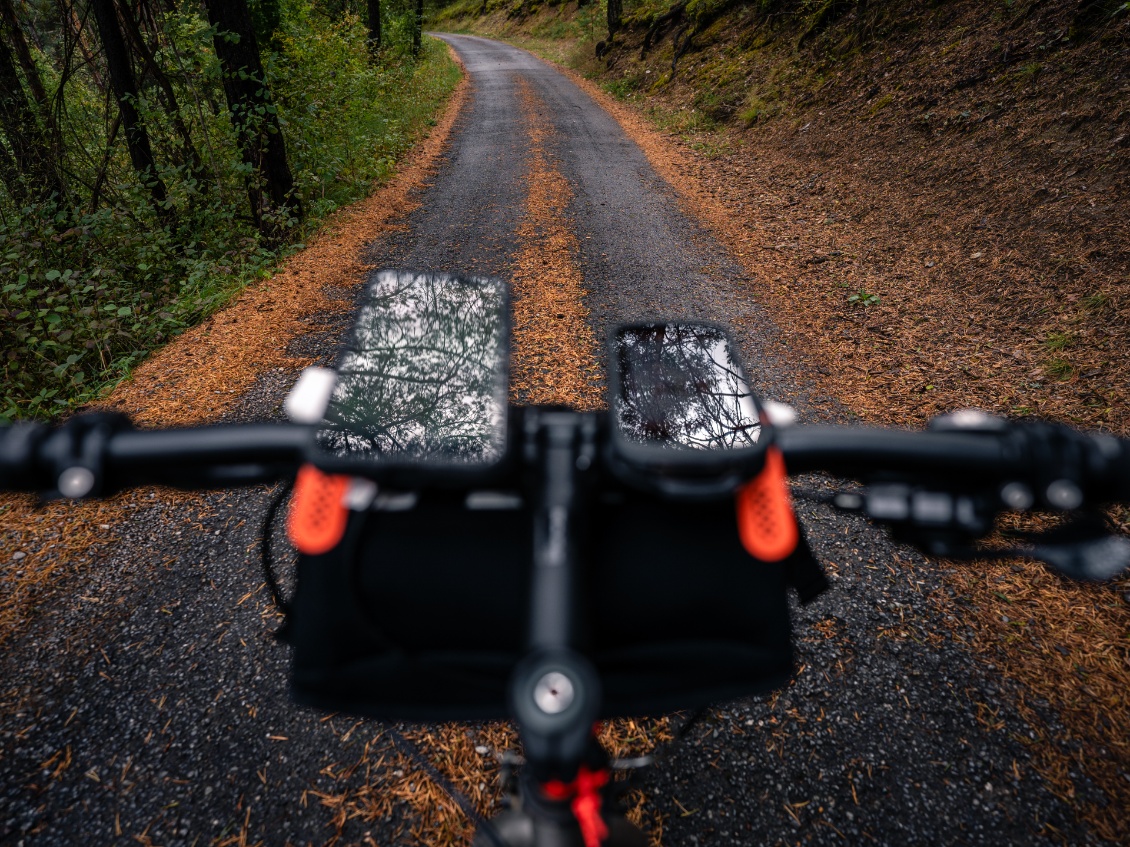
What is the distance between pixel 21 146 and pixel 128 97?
1.69m

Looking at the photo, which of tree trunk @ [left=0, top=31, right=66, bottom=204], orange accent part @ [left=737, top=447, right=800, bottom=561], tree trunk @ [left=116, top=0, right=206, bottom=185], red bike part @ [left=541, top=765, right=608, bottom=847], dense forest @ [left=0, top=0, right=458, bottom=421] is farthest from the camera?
tree trunk @ [left=0, top=31, right=66, bottom=204]

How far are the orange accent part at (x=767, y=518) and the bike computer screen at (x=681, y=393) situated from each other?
0.08 m

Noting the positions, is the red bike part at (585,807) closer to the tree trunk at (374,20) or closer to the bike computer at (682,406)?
the bike computer at (682,406)

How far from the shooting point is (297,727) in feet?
7.84

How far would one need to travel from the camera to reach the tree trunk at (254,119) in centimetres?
710

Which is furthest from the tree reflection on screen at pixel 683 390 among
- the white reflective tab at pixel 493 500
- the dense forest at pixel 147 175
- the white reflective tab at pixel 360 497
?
the dense forest at pixel 147 175

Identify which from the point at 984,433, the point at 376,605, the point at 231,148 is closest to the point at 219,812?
the point at 376,605

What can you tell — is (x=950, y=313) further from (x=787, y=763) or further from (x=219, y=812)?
(x=219, y=812)

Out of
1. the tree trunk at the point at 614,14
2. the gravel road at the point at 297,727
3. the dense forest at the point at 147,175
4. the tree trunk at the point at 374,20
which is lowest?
the gravel road at the point at 297,727

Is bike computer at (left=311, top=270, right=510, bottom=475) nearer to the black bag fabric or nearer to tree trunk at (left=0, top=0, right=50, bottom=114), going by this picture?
the black bag fabric

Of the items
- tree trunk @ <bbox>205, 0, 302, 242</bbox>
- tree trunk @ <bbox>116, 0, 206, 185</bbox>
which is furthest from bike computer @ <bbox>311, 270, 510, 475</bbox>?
tree trunk @ <bbox>116, 0, 206, 185</bbox>

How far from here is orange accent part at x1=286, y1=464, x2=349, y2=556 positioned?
1013 millimetres

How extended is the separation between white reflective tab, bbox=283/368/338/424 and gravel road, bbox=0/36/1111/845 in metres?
1.91

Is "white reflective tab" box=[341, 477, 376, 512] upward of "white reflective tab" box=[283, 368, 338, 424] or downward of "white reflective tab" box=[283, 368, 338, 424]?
downward
